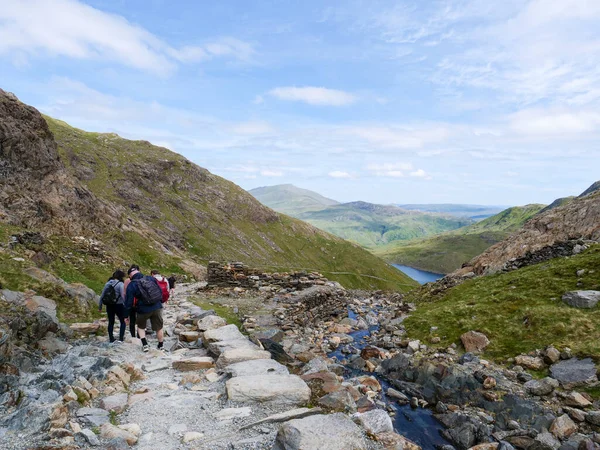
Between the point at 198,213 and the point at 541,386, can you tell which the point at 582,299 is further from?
the point at 198,213

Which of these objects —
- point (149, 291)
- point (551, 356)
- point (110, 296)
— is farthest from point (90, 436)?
point (551, 356)

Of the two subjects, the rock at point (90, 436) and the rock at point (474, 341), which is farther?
the rock at point (474, 341)

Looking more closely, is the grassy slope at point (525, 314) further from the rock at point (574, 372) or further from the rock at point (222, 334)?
the rock at point (222, 334)

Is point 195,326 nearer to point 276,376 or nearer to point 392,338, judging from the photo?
point 276,376

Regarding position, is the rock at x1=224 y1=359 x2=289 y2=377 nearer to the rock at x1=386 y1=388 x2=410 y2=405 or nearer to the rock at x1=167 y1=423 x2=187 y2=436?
the rock at x1=167 y1=423 x2=187 y2=436

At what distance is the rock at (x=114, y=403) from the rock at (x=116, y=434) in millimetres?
1175

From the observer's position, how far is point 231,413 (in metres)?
9.17

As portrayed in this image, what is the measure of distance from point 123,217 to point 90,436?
6102 cm

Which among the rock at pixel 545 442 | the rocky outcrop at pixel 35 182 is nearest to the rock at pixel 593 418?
the rock at pixel 545 442

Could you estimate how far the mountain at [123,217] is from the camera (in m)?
29.2

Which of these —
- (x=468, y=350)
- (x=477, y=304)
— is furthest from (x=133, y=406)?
(x=477, y=304)

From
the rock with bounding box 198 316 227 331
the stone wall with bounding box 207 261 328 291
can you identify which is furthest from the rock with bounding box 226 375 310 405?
the stone wall with bounding box 207 261 328 291

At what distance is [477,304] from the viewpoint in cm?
2350

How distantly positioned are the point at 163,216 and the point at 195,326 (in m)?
102
